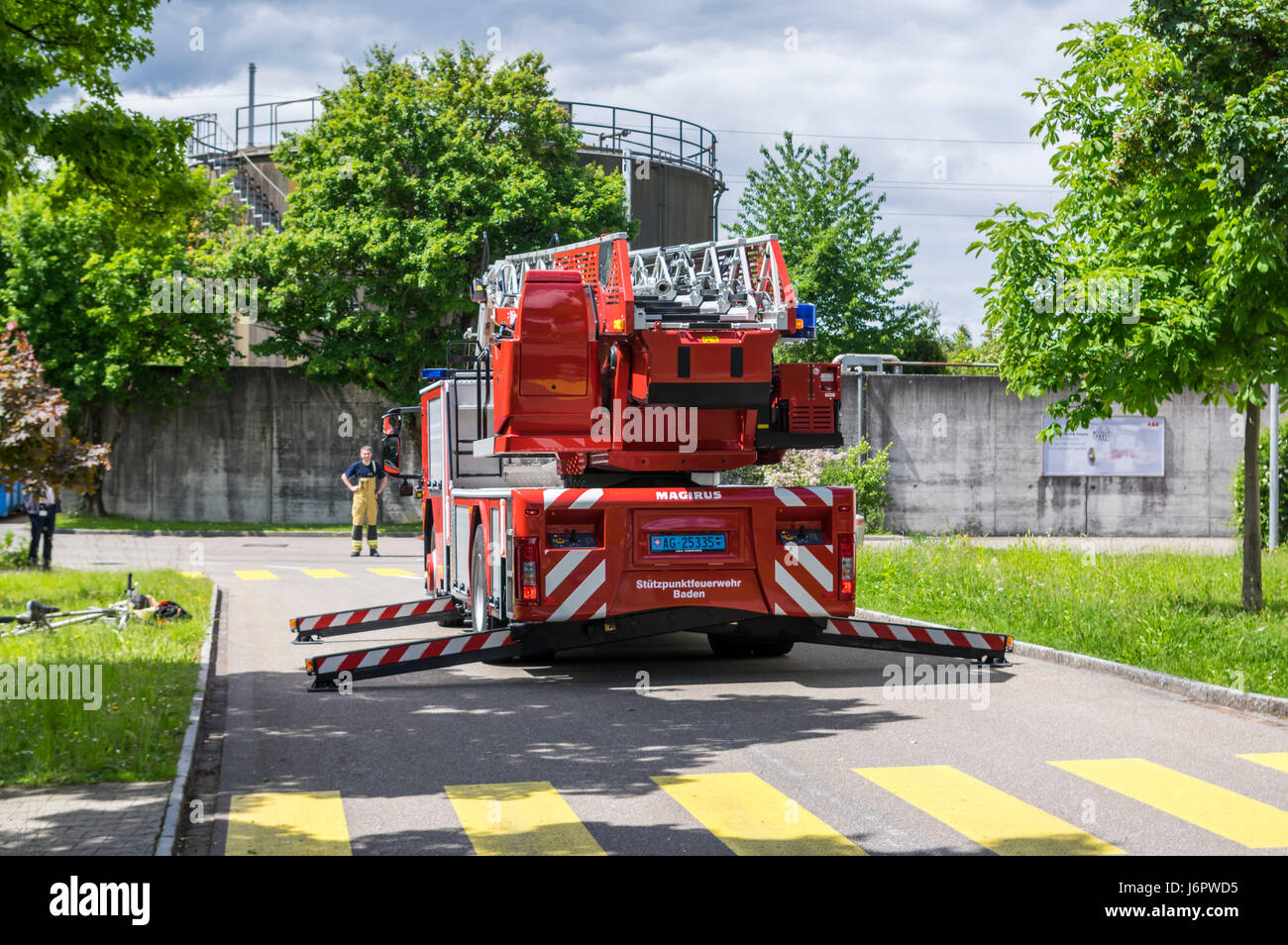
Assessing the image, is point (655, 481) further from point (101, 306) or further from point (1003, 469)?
point (101, 306)

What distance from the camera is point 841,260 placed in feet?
189

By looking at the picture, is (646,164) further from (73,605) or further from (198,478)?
(73,605)

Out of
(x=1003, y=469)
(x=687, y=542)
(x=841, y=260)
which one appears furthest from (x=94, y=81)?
(x=841, y=260)

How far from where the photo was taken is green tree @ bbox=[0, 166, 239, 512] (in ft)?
104

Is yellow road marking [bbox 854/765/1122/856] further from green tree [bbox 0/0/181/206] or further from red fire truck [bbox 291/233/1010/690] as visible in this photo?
green tree [bbox 0/0/181/206]

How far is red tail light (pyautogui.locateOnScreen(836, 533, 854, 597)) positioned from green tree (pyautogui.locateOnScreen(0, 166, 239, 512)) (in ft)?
78.1

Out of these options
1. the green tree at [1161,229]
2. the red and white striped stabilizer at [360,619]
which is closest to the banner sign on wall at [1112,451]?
the green tree at [1161,229]

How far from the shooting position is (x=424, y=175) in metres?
32.7

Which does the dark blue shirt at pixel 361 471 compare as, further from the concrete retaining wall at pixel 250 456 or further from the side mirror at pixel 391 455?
the side mirror at pixel 391 455

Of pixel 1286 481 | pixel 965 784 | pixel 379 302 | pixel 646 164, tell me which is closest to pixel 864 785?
pixel 965 784

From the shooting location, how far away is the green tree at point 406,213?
103 feet

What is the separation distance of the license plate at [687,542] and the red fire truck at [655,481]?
0.05 feet

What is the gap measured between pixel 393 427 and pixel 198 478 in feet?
68.3

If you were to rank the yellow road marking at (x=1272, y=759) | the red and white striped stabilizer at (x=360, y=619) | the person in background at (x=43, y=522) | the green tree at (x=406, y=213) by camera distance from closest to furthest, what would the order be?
1. the yellow road marking at (x=1272, y=759)
2. the red and white striped stabilizer at (x=360, y=619)
3. the person in background at (x=43, y=522)
4. the green tree at (x=406, y=213)
